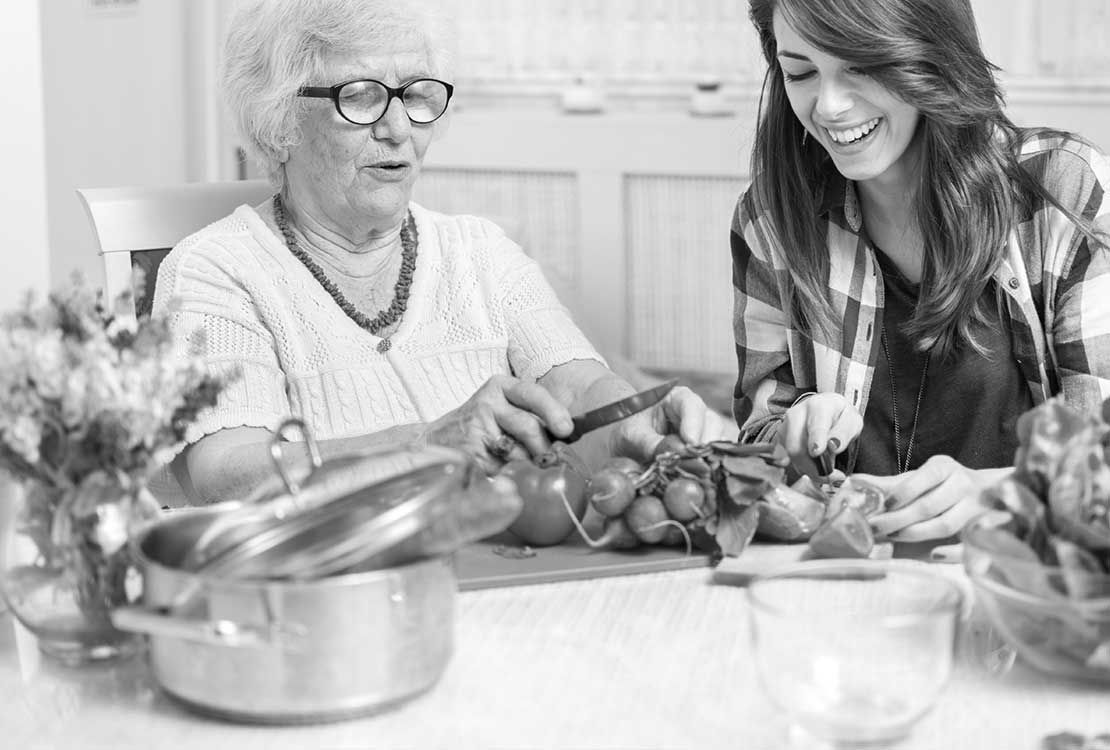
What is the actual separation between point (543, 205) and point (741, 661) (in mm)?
3293

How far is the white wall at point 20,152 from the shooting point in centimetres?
225

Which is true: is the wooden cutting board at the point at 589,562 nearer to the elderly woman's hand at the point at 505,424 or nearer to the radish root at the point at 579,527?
the radish root at the point at 579,527

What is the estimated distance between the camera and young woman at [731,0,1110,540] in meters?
1.70

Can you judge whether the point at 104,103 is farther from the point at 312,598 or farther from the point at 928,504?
the point at 312,598

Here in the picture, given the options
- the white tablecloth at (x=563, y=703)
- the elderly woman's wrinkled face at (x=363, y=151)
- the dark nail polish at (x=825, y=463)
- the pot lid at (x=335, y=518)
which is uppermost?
the elderly woman's wrinkled face at (x=363, y=151)

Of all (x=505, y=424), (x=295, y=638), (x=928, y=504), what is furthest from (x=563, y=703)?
(x=505, y=424)

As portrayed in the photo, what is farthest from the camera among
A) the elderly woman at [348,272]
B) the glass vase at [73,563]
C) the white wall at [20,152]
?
the white wall at [20,152]

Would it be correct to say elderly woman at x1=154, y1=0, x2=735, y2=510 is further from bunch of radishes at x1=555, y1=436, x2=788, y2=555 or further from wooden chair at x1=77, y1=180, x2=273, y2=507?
bunch of radishes at x1=555, y1=436, x2=788, y2=555

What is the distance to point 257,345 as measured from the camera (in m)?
1.94

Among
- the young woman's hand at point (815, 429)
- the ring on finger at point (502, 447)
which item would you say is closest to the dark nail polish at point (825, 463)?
the young woman's hand at point (815, 429)

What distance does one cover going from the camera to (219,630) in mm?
914

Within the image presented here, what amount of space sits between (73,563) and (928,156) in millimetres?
1198

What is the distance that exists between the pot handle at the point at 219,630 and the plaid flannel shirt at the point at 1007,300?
36.7 inches

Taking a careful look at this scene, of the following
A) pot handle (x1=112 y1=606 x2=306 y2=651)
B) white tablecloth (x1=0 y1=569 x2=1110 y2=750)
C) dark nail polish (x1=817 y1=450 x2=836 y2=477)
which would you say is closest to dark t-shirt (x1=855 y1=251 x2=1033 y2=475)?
dark nail polish (x1=817 y1=450 x2=836 y2=477)
